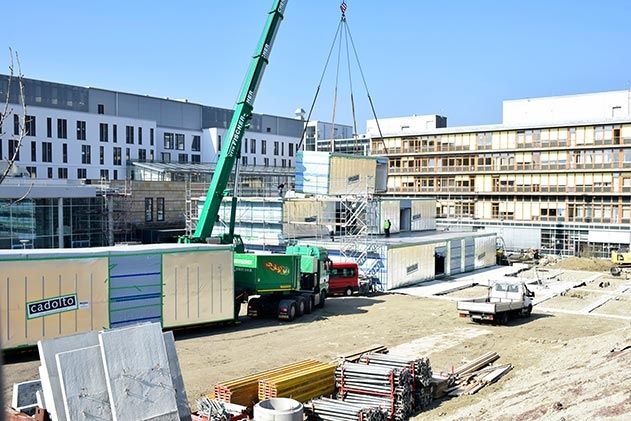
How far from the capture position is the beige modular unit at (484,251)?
50094 millimetres

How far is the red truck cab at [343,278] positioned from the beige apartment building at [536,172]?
30885 mm

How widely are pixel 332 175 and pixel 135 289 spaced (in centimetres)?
2273

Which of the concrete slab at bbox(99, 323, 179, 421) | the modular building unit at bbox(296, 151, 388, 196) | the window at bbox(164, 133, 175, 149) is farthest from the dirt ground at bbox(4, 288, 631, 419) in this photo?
the window at bbox(164, 133, 175, 149)

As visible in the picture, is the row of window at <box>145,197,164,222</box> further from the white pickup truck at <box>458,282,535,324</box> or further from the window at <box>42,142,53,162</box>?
the white pickup truck at <box>458,282,535,324</box>

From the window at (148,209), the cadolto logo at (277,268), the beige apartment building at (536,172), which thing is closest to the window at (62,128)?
the window at (148,209)

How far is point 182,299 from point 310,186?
21246 mm

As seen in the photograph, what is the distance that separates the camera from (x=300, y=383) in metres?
16.2

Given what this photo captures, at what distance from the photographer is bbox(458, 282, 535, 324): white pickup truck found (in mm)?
28061

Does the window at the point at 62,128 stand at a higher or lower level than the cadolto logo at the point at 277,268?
higher

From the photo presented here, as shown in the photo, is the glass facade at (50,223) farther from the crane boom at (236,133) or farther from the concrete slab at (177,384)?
the concrete slab at (177,384)

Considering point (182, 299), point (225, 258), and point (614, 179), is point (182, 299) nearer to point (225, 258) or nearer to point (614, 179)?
point (225, 258)

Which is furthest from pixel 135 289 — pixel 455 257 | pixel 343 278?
pixel 455 257

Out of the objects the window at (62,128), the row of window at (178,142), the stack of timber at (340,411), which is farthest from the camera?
the row of window at (178,142)

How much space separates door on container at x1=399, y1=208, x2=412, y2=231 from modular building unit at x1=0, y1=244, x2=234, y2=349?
2755cm
